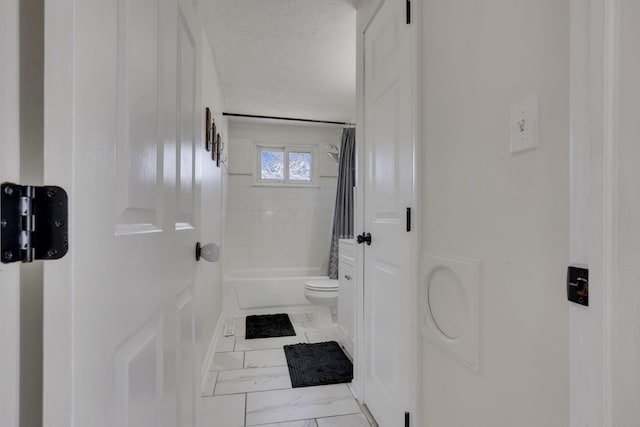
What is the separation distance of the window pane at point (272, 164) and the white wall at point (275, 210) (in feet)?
0.50

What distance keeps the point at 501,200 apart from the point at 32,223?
944mm

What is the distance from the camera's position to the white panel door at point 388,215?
1253 millimetres

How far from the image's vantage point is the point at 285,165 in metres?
4.18

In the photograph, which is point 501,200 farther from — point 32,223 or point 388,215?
point 32,223

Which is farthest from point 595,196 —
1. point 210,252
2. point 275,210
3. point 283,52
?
point 275,210

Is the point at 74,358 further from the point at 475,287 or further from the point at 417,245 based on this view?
the point at 417,245

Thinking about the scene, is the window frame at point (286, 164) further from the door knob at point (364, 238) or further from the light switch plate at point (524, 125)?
the light switch plate at point (524, 125)

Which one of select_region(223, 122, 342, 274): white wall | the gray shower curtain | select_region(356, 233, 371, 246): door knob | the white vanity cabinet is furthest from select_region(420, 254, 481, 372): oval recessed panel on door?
select_region(223, 122, 342, 274): white wall

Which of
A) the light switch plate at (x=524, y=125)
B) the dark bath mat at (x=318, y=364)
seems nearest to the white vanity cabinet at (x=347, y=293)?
the dark bath mat at (x=318, y=364)

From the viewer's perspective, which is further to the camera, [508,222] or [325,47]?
[325,47]

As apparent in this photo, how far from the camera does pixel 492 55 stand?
33.1 inches

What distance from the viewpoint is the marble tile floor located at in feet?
5.37

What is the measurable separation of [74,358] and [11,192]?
24cm

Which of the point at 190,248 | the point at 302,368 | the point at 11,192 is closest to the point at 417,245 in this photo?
the point at 190,248
